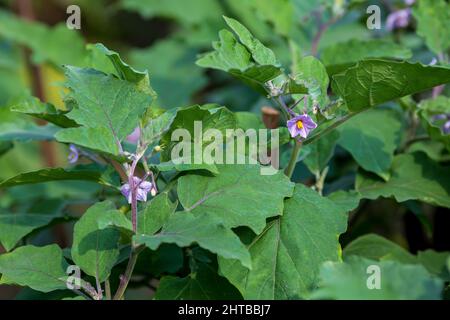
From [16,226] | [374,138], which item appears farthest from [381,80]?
[16,226]

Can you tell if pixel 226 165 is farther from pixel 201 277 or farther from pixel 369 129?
pixel 369 129

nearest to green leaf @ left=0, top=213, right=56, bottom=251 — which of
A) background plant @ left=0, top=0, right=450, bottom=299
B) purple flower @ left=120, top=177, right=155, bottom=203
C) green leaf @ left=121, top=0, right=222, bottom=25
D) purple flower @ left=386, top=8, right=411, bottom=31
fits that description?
background plant @ left=0, top=0, right=450, bottom=299

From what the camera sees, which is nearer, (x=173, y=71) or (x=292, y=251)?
(x=292, y=251)

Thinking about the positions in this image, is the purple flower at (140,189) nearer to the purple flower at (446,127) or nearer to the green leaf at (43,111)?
the green leaf at (43,111)

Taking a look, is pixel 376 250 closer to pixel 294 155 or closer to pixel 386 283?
pixel 294 155

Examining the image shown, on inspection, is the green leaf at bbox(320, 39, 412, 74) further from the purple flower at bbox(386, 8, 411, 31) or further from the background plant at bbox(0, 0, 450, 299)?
the purple flower at bbox(386, 8, 411, 31)

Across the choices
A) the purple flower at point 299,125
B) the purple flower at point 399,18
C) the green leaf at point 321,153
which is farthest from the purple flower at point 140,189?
the purple flower at point 399,18

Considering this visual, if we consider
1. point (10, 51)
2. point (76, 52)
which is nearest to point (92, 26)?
point (10, 51)
